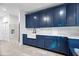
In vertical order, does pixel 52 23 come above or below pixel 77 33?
above

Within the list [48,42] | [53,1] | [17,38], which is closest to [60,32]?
[48,42]

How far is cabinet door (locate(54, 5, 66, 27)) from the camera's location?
3.22 metres

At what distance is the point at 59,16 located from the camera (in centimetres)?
340

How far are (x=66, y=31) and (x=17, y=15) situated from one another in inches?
51.6

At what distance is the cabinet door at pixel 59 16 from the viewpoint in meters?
3.22

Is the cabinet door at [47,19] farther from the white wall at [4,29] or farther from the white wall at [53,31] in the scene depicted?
the white wall at [4,29]

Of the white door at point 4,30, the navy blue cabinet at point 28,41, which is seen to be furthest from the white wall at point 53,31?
the white door at point 4,30

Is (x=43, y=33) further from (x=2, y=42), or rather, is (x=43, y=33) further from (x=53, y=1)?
(x=53, y=1)

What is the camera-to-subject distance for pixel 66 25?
321 cm

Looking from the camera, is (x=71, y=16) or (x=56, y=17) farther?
A: (x=56, y=17)

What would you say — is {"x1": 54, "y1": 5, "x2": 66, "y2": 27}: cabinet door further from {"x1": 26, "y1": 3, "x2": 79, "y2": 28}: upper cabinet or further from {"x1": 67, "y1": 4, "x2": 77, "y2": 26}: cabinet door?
{"x1": 67, "y1": 4, "x2": 77, "y2": 26}: cabinet door

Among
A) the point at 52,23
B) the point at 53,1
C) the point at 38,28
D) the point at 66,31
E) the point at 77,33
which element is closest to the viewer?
the point at 53,1

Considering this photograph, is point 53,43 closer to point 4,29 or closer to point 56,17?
point 56,17

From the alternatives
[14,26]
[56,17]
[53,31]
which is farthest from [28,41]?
[56,17]
